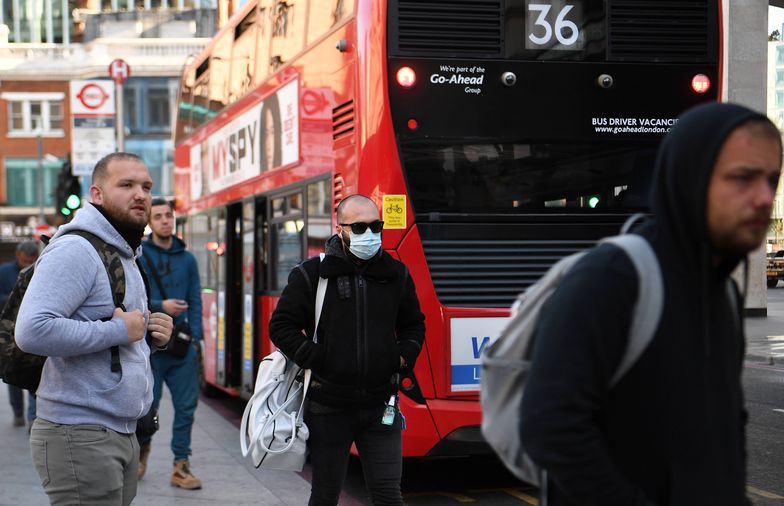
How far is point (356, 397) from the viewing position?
15.0ft

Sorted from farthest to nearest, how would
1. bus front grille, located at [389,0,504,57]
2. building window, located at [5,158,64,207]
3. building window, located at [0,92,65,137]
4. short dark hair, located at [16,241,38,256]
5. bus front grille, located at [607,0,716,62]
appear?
building window, located at [0,92,65,137] < building window, located at [5,158,64,207] < short dark hair, located at [16,241,38,256] < bus front grille, located at [607,0,716,62] < bus front grille, located at [389,0,504,57]

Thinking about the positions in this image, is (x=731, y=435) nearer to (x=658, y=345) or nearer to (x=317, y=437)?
(x=658, y=345)

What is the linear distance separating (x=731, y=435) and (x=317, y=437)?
278cm

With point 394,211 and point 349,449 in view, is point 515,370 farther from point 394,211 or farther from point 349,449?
point 394,211

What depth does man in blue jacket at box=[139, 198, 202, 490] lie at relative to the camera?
289 inches

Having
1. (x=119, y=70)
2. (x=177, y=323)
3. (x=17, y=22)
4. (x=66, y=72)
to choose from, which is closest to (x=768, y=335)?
(x=119, y=70)

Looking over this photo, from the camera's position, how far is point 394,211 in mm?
6656

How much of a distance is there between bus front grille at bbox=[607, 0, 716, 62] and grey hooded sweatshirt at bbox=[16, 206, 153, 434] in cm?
434

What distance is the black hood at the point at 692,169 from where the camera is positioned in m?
1.92

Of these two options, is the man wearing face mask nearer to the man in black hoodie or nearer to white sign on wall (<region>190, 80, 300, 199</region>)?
the man in black hoodie

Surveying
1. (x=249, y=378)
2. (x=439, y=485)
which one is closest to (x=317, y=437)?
(x=439, y=485)

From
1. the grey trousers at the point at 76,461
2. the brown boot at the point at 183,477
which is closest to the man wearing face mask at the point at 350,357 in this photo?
the grey trousers at the point at 76,461

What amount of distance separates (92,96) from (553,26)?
1069 cm

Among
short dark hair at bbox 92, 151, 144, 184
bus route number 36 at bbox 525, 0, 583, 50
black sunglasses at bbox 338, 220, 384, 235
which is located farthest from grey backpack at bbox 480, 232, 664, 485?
bus route number 36 at bbox 525, 0, 583, 50
